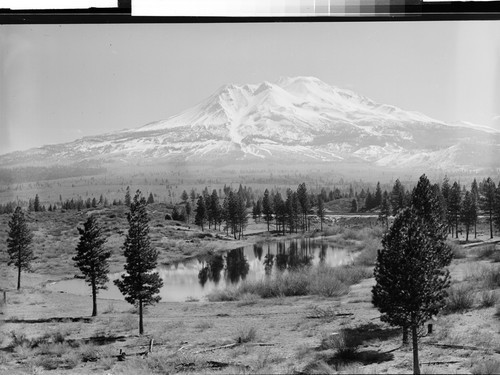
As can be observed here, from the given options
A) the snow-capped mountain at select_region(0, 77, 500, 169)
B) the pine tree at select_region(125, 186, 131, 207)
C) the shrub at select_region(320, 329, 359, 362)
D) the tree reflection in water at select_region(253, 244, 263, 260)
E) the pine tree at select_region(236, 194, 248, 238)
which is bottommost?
the shrub at select_region(320, 329, 359, 362)

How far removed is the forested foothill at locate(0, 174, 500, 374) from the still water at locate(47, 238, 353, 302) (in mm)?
20

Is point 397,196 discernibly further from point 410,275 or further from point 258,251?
point 258,251

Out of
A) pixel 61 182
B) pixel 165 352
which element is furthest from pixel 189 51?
pixel 165 352

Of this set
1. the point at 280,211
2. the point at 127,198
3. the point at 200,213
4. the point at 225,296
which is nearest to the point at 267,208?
the point at 280,211

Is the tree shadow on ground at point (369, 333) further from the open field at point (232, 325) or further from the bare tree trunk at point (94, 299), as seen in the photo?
the bare tree trunk at point (94, 299)

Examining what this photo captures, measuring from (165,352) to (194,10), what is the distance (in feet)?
10.3

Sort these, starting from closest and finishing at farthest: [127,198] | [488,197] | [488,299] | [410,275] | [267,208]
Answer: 1. [410,275]
2. [488,299]
3. [488,197]
4. [127,198]
5. [267,208]

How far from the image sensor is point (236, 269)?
4785 millimetres

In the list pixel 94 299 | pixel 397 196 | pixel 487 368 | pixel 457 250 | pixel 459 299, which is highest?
pixel 397 196

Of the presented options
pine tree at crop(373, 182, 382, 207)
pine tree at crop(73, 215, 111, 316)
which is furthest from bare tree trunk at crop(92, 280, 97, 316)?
pine tree at crop(373, 182, 382, 207)

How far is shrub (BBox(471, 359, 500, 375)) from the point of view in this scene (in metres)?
4.13

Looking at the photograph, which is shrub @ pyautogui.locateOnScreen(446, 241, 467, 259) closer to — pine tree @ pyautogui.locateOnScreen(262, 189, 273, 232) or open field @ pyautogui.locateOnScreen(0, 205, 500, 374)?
open field @ pyautogui.locateOnScreen(0, 205, 500, 374)

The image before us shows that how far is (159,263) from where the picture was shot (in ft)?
15.6

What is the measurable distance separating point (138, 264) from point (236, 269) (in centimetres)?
96
